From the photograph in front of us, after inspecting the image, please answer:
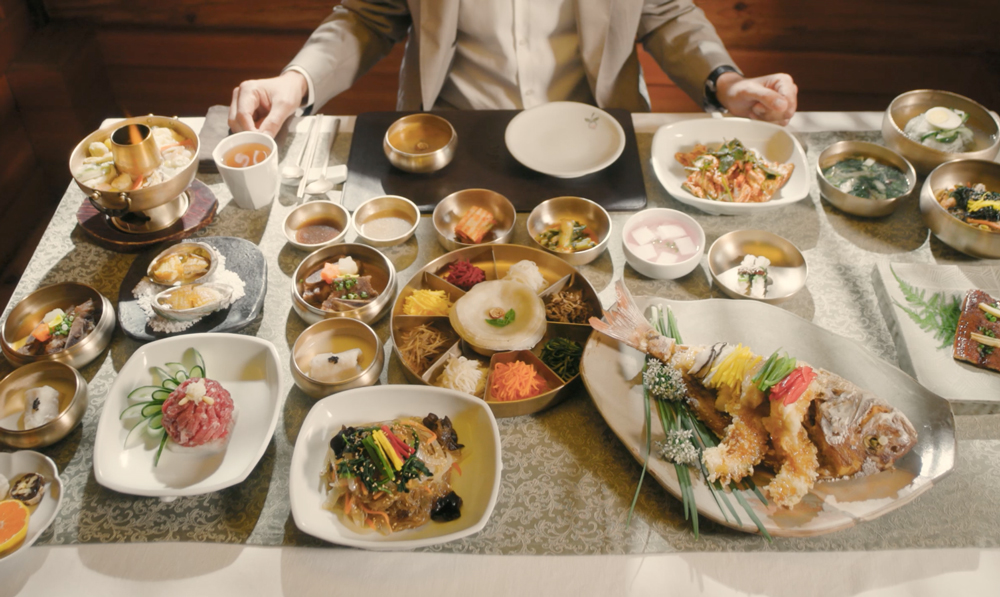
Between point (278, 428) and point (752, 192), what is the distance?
1859 mm

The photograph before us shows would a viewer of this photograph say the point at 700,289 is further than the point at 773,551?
Yes

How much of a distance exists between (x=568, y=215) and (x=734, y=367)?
90 centimetres

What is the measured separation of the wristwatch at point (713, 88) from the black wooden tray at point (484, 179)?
1.38 ft

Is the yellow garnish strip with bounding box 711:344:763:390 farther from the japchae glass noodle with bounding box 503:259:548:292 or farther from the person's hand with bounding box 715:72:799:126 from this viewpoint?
the person's hand with bounding box 715:72:799:126

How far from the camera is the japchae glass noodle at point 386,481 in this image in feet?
4.88

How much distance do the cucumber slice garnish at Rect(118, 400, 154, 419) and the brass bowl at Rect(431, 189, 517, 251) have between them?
1.05m

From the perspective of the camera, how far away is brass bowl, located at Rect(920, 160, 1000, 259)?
2102mm

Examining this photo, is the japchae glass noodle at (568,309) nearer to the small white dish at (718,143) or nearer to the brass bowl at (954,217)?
the small white dish at (718,143)

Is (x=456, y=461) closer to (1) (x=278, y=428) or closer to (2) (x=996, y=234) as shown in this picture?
(1) (x=278, y=428)

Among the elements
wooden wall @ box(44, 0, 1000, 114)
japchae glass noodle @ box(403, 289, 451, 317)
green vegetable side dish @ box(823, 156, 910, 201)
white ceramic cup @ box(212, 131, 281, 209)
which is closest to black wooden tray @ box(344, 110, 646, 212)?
white ceramic cup @ box(212, 131, 281, 209)

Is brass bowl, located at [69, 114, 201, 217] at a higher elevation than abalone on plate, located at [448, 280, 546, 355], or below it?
higher

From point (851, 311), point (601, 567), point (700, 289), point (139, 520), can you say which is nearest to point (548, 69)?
point (700, 289)

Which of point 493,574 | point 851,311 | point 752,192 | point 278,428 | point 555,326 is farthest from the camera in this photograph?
point 752,192

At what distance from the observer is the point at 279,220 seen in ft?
7.63
